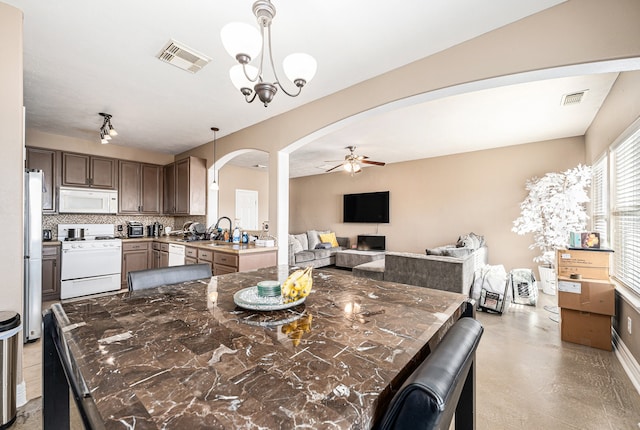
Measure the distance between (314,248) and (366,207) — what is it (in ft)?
5.71

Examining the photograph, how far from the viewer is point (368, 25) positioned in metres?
1.97

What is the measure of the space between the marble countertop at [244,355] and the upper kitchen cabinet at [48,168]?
436 centimetres

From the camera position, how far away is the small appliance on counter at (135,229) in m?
5.07

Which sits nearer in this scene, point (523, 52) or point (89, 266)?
point (523, 52)

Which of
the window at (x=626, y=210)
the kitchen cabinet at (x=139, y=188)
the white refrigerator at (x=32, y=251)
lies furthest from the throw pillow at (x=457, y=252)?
the kitchen cabinet at (x=139, y=188)

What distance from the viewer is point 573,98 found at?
3164mm

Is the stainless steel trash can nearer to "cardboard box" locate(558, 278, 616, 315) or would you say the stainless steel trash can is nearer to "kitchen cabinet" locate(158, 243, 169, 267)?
"kitchen cabinet" locate(158, 243, 169, 267)

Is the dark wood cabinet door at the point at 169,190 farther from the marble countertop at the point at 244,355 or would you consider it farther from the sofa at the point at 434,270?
the marble countertop at the point at 244,355

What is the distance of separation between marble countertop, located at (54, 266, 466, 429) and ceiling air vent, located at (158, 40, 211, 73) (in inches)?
76.8

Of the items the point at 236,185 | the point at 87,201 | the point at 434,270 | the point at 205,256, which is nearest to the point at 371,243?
the point at 434,270

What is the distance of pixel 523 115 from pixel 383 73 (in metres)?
2.39

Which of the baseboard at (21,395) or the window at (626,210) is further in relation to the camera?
the window at (626,210)

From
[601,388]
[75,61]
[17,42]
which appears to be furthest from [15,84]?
[601,388]

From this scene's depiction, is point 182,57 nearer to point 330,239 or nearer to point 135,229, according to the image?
point 135,229
